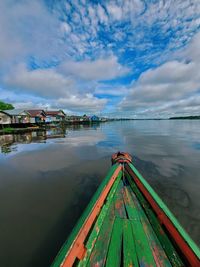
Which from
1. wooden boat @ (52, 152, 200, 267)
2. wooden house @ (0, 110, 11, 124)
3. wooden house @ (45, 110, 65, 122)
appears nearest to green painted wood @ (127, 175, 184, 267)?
wooden boat @ (52, 152, 200, 267)

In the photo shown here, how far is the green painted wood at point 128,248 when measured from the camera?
2.21 metres

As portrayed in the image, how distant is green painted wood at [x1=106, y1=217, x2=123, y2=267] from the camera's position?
2238mm

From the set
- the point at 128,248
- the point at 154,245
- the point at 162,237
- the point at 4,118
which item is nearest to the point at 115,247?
the point at 128,248

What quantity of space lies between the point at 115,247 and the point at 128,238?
309 mm

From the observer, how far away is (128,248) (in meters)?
2.45

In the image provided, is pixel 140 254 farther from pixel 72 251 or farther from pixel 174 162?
pixel 174 162

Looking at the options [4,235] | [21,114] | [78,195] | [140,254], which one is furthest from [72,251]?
[21,114]

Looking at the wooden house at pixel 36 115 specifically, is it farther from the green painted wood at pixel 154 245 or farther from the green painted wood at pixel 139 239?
the green painted wood at pixel 154 245

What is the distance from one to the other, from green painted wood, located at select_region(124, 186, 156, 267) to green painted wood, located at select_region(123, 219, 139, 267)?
0.06 metres

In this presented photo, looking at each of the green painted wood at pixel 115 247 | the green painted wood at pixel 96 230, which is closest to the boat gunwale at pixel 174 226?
the green painted wood at pixel 115 247

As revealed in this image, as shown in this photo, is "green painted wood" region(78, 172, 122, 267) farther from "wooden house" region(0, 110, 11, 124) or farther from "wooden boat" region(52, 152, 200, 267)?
"wooden house" region(0, 110, 11, 124)

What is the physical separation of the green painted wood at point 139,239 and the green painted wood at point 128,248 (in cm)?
6

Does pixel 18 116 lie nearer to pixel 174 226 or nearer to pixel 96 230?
pixel 96 230

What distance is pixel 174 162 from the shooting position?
9367 mm
